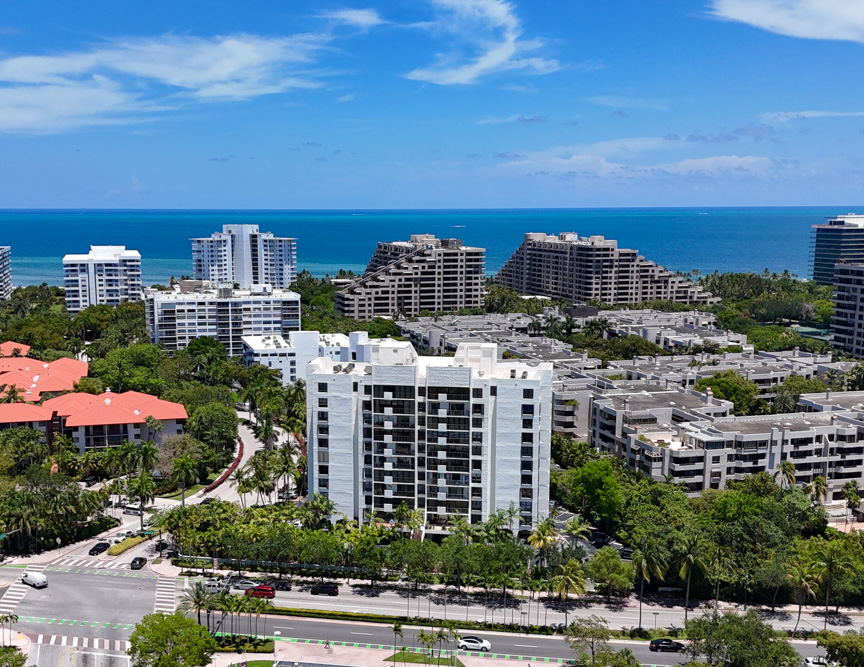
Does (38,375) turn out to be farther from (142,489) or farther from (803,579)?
(803,579)

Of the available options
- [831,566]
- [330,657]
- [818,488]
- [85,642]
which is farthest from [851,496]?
[85,642]

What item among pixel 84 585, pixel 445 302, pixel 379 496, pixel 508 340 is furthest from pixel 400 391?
pixel 445 302

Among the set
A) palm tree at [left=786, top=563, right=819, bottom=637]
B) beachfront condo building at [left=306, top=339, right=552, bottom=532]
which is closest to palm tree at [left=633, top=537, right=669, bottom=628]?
palm tree at [left=786, top=563, right=819, bottom=637]

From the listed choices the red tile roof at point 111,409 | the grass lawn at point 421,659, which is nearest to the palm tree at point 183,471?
the red tile roof at point 111,409

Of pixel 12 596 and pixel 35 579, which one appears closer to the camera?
pixel 12 596

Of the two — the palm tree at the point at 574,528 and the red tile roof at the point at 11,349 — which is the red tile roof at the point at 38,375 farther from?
the palm tree at the point at 574,528

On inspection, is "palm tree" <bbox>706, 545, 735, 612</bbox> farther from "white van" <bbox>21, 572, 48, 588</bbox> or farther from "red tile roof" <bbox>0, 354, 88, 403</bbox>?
"red tile roof" <bbox>0, 354, 88, 403</bbox>

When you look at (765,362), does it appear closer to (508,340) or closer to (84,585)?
(508,340)
